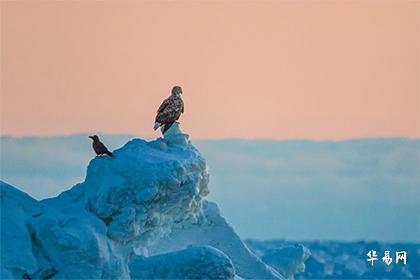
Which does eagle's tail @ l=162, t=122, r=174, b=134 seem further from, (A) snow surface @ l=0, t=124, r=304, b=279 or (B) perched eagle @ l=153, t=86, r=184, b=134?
(A) snow surface @ l=0, t=124, r=304, b=279


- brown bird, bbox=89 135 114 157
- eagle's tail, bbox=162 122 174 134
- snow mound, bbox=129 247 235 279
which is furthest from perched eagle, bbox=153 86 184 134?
snow mound, bbox=129 247 235 279

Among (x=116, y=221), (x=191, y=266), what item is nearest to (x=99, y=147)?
(x=116, y=221)

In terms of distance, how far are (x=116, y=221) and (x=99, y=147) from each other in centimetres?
126

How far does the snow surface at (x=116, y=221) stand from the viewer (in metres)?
24.8

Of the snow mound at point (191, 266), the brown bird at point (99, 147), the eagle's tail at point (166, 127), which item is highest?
the eagle's tail at point (166, 127)

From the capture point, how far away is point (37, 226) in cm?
2512

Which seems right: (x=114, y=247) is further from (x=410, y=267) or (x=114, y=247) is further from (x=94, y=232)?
(x=410, y=267)

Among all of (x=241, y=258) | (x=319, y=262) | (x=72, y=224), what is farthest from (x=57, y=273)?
(x=319, y=262)

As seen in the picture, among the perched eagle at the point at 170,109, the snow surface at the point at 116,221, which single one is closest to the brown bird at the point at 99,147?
the snow surface at the point at 116,221

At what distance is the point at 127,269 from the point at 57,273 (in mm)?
1206

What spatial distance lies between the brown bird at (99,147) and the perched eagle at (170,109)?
3.72 ft

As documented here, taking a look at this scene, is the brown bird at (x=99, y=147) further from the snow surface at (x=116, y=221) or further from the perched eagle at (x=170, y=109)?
the perched eagle at (x=170, y=109)

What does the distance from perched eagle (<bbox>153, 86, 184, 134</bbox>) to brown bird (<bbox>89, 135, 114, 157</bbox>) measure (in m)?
1.13

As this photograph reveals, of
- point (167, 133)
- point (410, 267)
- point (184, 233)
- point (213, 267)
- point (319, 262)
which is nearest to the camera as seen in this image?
point (213, 267)
